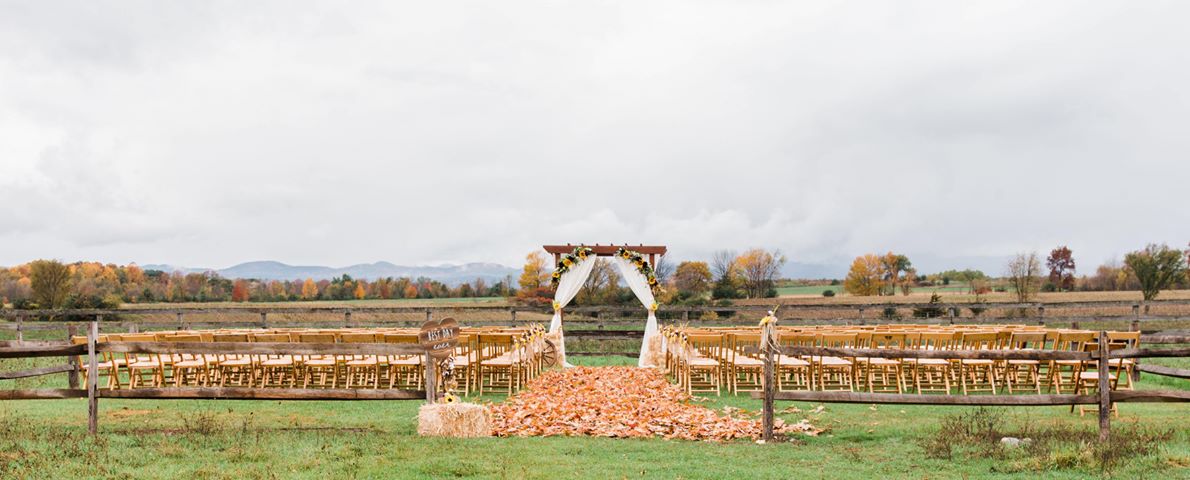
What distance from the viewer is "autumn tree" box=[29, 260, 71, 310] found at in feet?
121

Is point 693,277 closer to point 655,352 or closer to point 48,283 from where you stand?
point 655,352

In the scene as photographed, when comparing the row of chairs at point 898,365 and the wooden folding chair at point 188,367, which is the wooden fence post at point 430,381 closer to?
the row of chairs at point 898,365

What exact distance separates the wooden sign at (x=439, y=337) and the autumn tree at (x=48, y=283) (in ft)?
110

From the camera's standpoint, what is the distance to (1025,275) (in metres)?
37.0

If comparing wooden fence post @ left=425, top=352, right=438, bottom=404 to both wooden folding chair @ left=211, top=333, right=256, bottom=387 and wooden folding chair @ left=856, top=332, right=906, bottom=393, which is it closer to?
wooden folding chair @ left=211, top=333, right=256, bottom=387

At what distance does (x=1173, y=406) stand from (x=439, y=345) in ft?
32.7

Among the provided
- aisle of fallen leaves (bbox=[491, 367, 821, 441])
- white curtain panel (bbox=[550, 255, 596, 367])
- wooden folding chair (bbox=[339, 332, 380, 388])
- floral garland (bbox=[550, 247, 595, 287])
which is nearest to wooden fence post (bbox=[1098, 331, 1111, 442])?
aisle of fallen leaves (bbox=[491, 367, 821, 441])

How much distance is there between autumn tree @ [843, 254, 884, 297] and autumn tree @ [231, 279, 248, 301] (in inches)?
1324

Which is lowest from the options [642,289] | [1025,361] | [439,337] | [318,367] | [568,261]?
[1025,361]

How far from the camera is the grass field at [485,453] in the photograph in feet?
23.6

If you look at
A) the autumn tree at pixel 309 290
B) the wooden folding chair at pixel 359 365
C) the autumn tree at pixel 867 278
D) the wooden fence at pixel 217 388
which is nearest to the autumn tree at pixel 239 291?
the autumn tree at pixel 309 290

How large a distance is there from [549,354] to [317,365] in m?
5.99

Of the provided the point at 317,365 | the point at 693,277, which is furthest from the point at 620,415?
the point at 693,277

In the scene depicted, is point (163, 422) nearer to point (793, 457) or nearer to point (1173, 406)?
point (793, 457)
